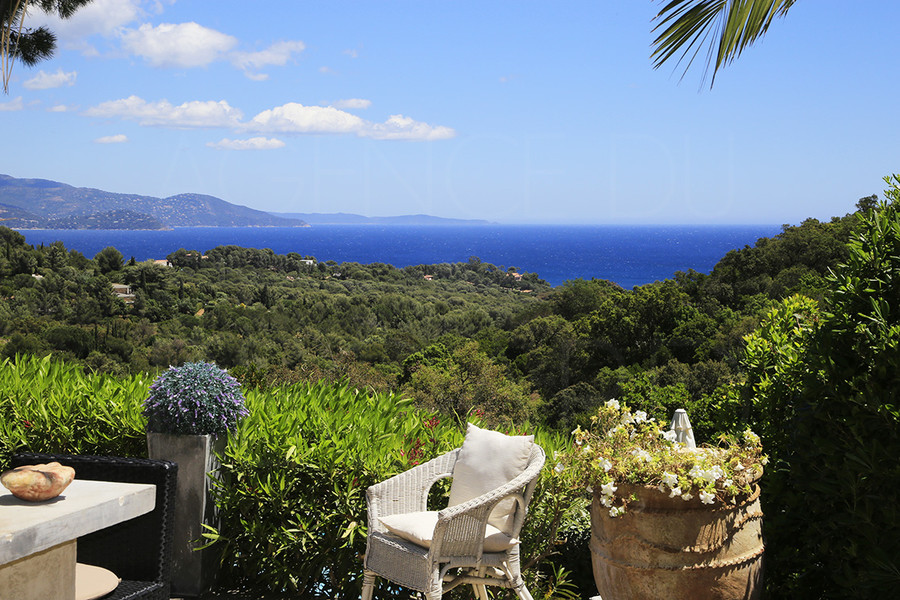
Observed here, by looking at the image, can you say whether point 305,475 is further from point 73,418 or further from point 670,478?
point 670,478

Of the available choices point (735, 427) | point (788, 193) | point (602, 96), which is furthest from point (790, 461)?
point (602, 96)

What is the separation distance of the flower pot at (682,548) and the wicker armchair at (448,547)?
383mm

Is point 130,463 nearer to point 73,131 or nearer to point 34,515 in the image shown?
point 34,515

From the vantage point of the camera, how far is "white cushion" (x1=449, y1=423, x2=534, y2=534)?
2809 mm

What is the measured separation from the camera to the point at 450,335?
31.3 meters

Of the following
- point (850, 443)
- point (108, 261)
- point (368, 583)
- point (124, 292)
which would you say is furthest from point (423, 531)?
point (108, 261)

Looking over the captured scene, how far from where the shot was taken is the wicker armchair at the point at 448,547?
8.30 ft

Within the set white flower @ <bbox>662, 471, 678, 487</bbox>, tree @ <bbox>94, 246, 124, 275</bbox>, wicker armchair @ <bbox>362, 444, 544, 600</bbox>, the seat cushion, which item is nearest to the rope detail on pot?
white flower @ <bbox>662, 471, 678, 487</bbox>

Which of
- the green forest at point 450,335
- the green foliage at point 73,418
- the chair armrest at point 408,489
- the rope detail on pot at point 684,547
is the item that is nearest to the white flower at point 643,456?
the rope detail on pot at point 684,547

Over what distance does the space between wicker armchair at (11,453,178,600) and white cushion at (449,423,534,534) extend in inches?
44.1

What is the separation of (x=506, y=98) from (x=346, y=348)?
88.2 feet

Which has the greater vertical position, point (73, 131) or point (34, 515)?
point (73, 131)

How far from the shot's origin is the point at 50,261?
1160 inches

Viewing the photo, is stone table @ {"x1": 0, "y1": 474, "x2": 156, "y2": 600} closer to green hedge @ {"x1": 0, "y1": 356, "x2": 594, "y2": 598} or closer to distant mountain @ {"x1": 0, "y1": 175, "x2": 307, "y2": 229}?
green hedge @ {"x1": 0, "y1": 356, "x2": 594, "y2": 598}
